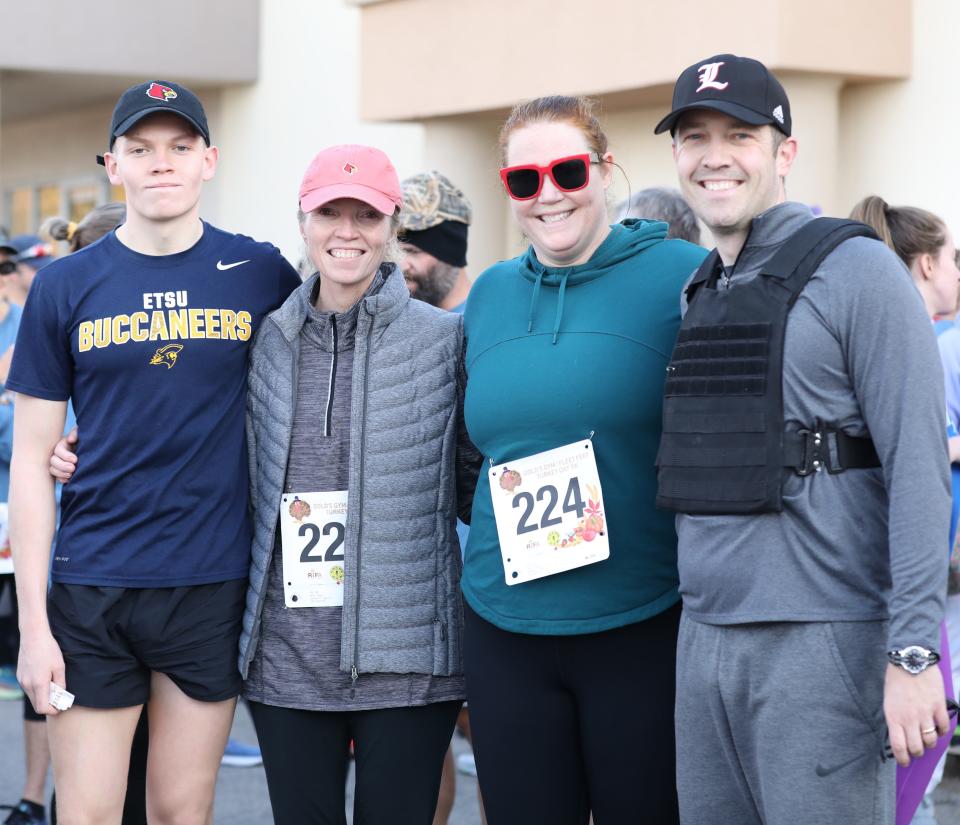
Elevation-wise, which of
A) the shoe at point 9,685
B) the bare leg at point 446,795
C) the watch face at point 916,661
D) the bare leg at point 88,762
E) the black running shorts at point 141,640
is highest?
the watch face at point 916,661

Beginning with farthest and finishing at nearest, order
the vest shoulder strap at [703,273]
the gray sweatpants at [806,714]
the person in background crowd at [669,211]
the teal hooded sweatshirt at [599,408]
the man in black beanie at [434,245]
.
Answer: the man in black beanie at [434,245]
the person in background crowd at [669,211]
the teal hooded sweatshirt at [599,408]
the vest shoulder strap at [703,273]
the gray sweatpants at [806,714]

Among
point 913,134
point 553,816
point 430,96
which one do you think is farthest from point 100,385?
point 430,96

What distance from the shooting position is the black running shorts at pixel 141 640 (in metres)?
3.12

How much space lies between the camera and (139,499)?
312 centimetres

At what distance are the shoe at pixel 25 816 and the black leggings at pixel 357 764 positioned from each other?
2230 mm

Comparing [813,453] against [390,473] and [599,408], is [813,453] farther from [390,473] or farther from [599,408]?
[390,473]

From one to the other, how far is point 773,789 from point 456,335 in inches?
50.2

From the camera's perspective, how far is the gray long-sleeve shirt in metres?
2.32

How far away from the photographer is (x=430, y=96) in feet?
30.6

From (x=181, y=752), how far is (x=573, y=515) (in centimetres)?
108

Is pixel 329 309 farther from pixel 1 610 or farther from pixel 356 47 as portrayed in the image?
pixel 356 47

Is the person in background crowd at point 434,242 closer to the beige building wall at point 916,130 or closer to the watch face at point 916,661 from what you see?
the watch face at point 916,661

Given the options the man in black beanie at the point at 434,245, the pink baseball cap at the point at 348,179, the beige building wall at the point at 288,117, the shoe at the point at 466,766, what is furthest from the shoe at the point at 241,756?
the beige building wall at the point at 288,117

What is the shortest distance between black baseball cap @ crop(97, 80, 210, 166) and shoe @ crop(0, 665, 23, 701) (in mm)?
4741
